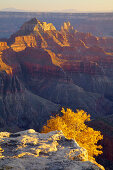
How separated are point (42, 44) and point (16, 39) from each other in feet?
68.3

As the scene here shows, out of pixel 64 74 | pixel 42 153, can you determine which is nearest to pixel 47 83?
pixel 64 74

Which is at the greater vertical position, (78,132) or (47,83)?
(78,132)

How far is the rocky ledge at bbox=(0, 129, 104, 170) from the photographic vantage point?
546 inches

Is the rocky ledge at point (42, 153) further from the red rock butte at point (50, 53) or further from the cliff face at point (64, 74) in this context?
the red rock butte at point (50, 53)

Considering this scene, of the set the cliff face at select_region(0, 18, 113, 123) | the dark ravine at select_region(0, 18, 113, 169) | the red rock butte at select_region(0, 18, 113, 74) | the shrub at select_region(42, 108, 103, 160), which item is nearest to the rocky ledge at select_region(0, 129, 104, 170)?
the shrub at select_region(42, 108, 103, 160)

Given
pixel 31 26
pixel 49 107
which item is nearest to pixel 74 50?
pixel 31 26

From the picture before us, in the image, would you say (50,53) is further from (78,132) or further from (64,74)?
(78,132)

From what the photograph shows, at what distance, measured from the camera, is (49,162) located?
14.7m

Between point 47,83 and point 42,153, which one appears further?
point 47,83

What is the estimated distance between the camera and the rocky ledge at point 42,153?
13867 mm

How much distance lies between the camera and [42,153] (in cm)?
1666

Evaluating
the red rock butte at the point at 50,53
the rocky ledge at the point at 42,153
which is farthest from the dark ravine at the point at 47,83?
the rocky ledge at the point at 42,153

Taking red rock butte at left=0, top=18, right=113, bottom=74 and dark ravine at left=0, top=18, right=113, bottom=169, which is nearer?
dark ravine at left=0, top=18, right=113, bottom=169

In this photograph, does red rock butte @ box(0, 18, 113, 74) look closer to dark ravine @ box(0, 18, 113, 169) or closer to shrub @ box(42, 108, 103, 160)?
dark ravine @ box(0, 18, 113, 169)
